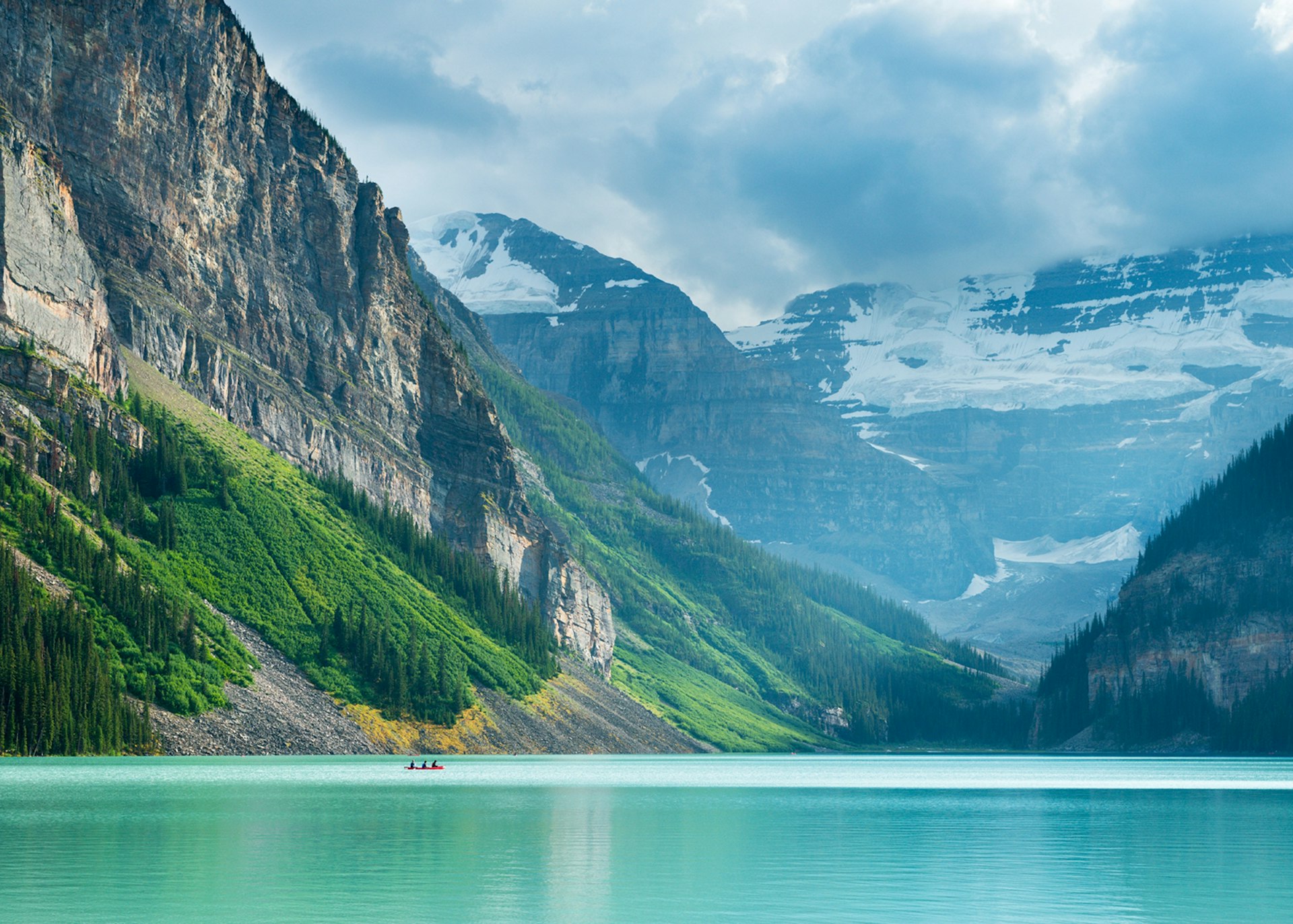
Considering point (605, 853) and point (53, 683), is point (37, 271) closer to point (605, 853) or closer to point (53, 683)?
point (53, 683)

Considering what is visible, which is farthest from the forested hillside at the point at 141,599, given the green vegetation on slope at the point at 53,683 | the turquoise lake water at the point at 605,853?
the turquoise lake water at the point at 605,853

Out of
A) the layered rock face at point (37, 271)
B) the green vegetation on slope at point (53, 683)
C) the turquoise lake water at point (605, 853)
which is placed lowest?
the turquoise lake water at point (605, 853)

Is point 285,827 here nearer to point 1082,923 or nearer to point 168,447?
point 1082,923

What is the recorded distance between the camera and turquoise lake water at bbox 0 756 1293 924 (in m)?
52.4

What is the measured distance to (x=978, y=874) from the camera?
6322cm

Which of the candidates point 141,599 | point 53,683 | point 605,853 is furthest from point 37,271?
point 605,853

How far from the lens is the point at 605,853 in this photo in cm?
6850

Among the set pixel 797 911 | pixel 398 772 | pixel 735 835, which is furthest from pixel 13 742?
pixel 797 911

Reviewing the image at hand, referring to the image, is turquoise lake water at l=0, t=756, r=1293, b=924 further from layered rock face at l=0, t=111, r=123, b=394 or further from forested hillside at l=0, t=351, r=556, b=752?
layered rock face at l=0, t=111, r=123, b=394

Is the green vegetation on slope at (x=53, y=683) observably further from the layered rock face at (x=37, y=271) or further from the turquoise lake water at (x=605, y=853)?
the layered rock face at (x=37, y=271)

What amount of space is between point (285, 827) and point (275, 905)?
1008 inches

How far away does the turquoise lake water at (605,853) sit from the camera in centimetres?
5244

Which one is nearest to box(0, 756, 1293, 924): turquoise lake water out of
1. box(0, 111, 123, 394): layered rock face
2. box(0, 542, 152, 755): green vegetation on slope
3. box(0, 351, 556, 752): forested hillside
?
box(0, 542, 152, 755): green vegetation on slope

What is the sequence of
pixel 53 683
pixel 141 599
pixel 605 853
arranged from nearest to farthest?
pixel 605 853 → pixel 53 683 → pixel 141 599
